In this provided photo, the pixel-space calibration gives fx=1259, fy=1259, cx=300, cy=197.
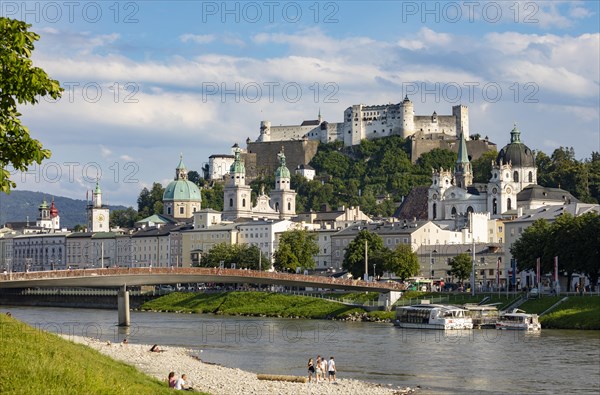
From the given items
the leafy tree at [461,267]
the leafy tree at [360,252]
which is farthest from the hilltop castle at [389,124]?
the leafy tree at [461,267]

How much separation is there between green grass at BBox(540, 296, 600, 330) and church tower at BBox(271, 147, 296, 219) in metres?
94.6

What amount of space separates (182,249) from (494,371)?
10237 cm

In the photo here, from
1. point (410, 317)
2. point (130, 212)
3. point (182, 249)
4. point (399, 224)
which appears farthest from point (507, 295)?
point (130, 212)

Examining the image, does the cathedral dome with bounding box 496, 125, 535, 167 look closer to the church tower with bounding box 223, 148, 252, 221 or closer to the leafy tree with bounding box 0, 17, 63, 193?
the church tower with bounding box 223, 148, 252, 221

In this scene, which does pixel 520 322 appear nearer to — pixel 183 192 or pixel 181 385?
pixel 181 385

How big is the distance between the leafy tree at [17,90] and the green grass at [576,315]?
169ft

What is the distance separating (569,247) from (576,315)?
971 centimetres

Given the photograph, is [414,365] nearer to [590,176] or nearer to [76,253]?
[590,176]

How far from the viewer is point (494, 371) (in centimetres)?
4522

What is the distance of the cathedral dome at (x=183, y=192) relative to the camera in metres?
176

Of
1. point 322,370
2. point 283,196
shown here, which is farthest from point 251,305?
point 283,196

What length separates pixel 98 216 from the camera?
18050cm

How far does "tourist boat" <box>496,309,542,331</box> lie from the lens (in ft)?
217

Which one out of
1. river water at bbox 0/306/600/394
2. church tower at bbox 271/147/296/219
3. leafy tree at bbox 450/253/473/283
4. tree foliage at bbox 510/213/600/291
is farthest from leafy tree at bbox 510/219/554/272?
church tower at bbox 271/147/296/219
